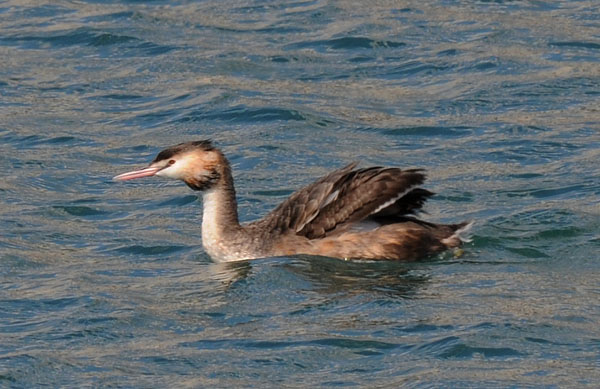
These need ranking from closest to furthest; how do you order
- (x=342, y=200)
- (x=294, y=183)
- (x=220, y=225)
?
(x=342, y=200) → (x=220, y=225) → (x=294, y=183)

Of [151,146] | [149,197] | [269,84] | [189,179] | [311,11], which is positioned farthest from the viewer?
[311,11]

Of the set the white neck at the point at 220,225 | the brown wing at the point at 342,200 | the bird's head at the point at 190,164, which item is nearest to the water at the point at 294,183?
the white neck at the point at 220,225

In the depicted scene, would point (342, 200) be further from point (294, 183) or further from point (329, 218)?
point (294, 183)

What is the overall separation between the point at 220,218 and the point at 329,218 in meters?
0.96

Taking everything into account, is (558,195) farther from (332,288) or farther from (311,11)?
(311,11)

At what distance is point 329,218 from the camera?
12.9m

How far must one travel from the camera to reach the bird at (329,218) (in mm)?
12688

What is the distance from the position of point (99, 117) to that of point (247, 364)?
781cm

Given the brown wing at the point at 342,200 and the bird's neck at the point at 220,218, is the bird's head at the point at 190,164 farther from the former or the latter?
the brown wing at the point at 342,200

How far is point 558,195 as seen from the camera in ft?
47.5

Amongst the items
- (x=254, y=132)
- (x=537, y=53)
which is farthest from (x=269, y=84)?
(x=537, y=53)

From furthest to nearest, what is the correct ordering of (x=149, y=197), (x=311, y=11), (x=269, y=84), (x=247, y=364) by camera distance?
(x=311, y=11) → (x=269, y=84) → (x=149, y=197) → (x=247, y=364)

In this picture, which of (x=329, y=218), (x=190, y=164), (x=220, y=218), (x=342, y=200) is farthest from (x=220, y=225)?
(x=342, y=200)

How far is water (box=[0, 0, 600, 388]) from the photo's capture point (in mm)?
10734
